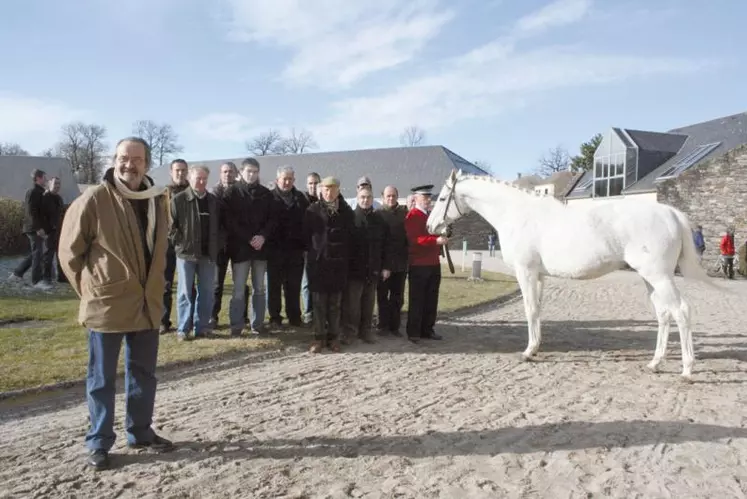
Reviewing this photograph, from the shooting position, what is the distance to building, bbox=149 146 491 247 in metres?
40.8

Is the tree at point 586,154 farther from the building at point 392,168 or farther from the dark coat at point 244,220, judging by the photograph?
the dark coat at point 244,220

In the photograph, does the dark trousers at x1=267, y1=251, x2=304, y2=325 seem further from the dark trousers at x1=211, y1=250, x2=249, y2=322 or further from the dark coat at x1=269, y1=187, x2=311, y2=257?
the dark trousers at x1=211, y1=250, x2=249, y2=322

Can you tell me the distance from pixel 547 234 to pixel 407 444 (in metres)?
3.41

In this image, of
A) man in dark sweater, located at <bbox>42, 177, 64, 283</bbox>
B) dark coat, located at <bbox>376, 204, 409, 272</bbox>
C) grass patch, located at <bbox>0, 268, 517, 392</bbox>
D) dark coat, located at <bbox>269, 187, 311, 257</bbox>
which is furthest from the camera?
man in dark sweater, located at <bbox>42, 177, 64, 283</bbox>

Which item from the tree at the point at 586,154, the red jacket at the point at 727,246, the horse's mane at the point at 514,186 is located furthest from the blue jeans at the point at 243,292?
the tree at the point at 586,154

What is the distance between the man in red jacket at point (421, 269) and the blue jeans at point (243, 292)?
2.00 meters

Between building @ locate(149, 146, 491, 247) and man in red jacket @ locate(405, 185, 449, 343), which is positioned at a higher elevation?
building @ locate(149, 146, 491, 247)

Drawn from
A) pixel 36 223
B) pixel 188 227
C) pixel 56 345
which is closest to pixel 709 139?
pixel 188 227

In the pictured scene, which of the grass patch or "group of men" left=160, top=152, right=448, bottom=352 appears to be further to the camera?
"group of men" left=160, top=152, right=448, bottom=352

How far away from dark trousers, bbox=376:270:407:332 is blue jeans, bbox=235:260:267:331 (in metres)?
1.73

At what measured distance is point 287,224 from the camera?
7.19m

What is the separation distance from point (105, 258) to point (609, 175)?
3204cm

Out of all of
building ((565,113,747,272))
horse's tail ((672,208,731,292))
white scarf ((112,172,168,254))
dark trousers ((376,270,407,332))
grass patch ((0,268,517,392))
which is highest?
building ((565,113,747,272))

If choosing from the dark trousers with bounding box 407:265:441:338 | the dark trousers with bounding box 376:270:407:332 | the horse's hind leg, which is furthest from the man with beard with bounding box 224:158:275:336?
the horse's hind leg
